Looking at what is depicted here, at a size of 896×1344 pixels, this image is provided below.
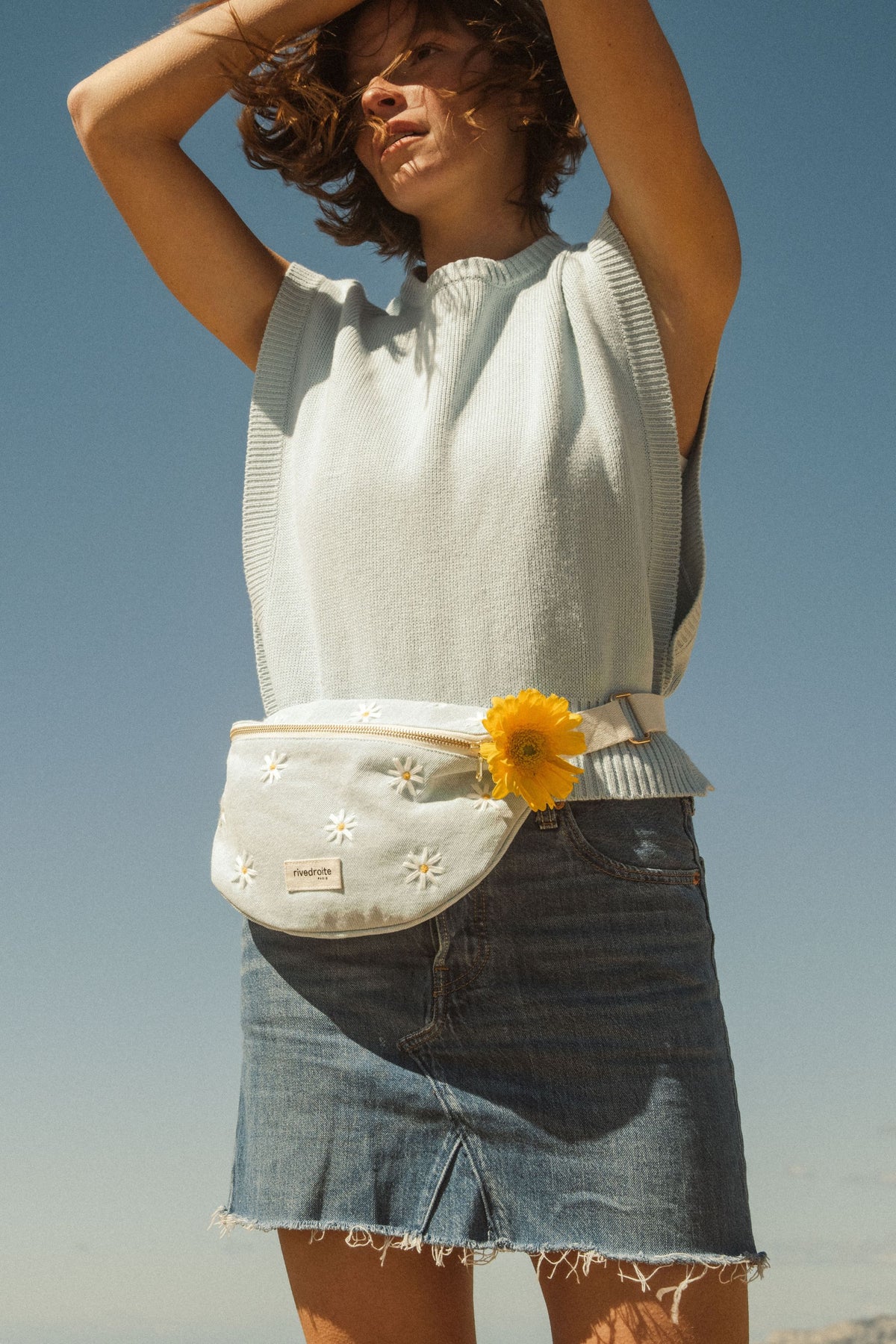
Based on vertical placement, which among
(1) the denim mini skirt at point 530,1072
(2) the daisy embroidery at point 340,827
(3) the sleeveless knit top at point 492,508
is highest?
(3) the sleeveless knit top at point 492,508

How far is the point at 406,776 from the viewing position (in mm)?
1223

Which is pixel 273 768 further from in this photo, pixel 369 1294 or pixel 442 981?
pixel 369 1294

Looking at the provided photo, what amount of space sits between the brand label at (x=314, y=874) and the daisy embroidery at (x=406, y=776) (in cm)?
10

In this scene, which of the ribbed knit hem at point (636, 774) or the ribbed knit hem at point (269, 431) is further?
the ribbed knit hem at point (269, 431)

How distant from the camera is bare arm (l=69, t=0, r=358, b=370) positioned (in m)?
1.58

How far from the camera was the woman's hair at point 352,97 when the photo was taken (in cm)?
158

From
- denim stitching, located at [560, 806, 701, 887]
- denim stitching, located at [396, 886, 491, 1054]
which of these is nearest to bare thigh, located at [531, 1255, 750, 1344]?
denim stitching, located at [396, 886, 491, 1054]

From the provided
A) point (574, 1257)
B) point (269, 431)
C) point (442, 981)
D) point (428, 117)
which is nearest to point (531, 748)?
point (442, 981)

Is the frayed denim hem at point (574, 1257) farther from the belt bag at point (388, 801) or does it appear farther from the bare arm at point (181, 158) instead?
the bare arm at point (181, 158)

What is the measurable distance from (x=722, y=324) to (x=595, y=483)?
31cm

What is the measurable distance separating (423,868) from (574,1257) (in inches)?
16.3

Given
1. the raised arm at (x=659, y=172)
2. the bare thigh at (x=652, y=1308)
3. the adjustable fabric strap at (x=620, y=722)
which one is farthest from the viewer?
the raised arm at (x=659, y=172)

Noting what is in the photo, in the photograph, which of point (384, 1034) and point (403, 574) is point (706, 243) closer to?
point (403, 574)

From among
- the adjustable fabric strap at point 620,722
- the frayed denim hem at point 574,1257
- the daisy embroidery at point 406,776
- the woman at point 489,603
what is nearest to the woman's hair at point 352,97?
the woman at point 489,603
